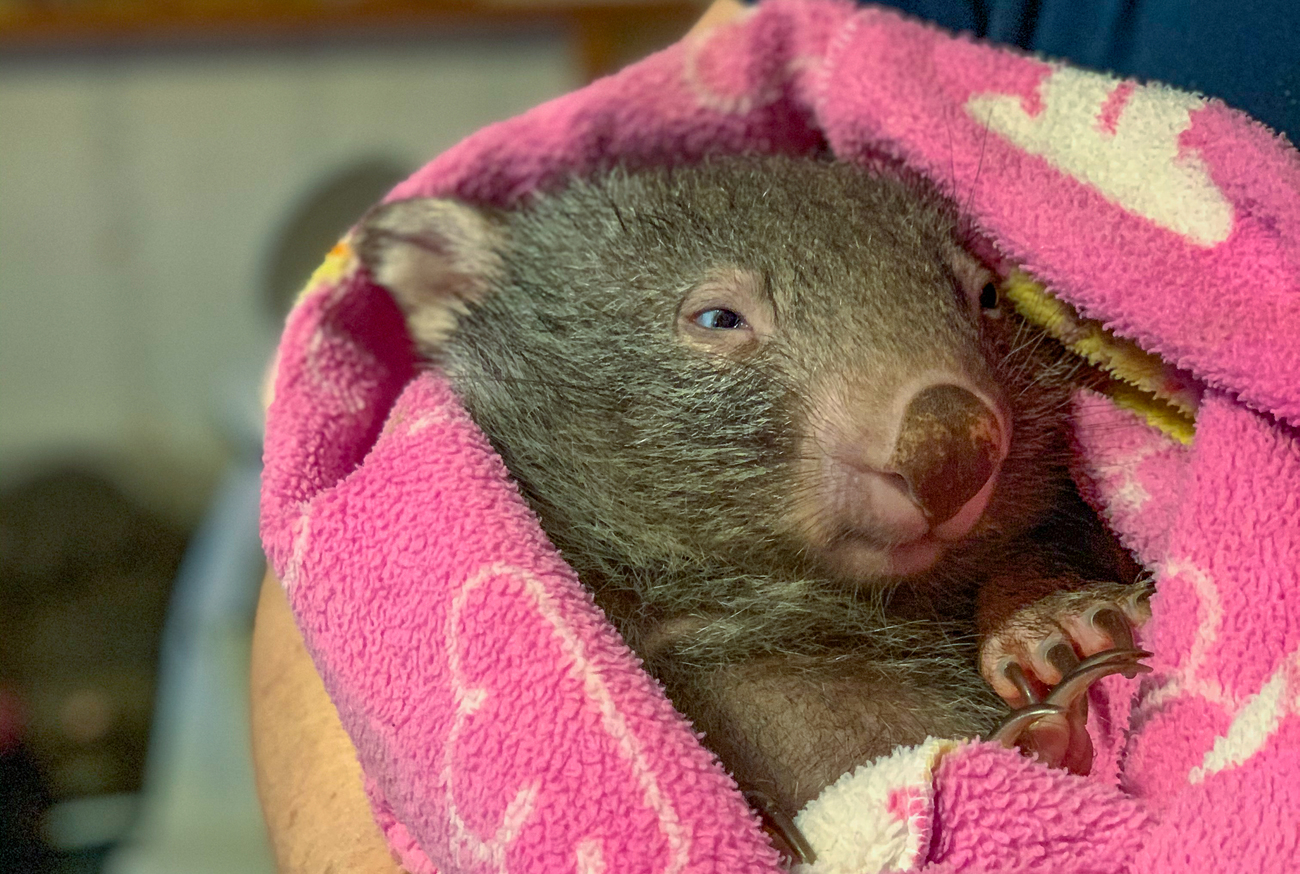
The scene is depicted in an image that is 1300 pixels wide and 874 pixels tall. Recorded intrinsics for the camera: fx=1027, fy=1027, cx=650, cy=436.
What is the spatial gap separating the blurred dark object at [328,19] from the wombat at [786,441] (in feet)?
8.58

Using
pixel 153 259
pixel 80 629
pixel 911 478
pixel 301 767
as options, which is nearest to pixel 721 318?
pixel 911 478

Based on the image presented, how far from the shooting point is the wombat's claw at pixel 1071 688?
3.30 ft

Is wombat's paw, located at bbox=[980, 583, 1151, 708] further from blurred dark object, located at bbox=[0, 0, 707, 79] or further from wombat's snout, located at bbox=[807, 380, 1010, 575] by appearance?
blurred dark object, located at bbox=[0, 0, 707, 79]

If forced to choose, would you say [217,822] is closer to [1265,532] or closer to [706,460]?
[706,460]

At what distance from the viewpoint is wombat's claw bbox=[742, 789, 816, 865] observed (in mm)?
929

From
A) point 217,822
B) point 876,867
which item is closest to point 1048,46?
point 876,867

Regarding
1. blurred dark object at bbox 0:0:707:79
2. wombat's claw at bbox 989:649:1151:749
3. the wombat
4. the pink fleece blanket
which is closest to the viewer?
the pink fleece blanket

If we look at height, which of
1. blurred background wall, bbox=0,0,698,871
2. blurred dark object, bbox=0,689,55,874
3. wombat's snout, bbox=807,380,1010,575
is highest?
wombat's snout, bbox=807,380,1010,575

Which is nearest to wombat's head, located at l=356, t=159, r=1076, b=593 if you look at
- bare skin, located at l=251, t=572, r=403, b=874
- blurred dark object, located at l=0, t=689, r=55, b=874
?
bare skin, located at l=251, t=572, r=403, b=874

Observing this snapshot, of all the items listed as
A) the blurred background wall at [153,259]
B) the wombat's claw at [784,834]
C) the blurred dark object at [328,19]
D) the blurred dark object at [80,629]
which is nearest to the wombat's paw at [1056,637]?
the wombat's claw at [784,834]

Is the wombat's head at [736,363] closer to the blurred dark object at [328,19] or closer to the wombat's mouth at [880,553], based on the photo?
the wombat's mouth at [880,553]

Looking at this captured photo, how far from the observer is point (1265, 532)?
100 centimetres

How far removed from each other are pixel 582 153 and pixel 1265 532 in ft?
3.38

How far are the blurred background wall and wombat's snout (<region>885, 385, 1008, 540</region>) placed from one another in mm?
2754
